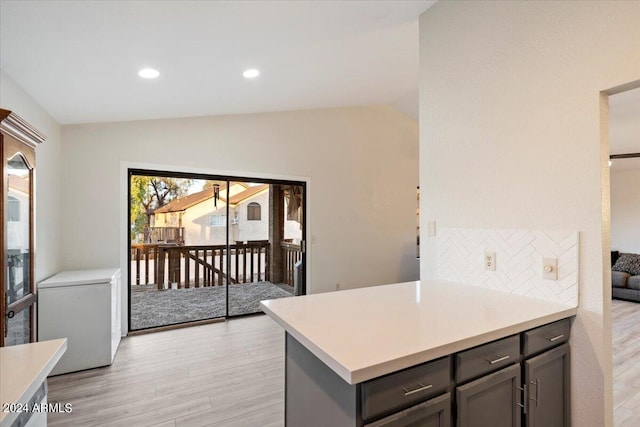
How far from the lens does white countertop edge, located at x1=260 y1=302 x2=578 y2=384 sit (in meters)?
0.94

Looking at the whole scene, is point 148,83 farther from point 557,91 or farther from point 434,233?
point 557,91

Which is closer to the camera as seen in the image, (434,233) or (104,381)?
(434,233)

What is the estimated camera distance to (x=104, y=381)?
2.63m

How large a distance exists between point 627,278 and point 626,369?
3597 millimetres

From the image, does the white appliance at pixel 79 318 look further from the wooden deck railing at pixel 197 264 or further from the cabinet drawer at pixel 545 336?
the cabinet drawer at pixel 545 336

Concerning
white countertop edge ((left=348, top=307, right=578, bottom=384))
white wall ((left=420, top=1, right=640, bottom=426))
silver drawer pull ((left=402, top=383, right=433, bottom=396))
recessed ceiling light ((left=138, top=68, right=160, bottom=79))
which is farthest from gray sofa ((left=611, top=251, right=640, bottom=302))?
recessed ceiling light ((left=138, top=68, right=160, bottom=79))

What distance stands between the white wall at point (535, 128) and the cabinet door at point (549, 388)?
0.07 meters

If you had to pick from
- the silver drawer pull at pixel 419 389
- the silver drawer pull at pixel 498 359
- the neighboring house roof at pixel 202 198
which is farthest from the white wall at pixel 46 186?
the silver drawer pull at pixel 498 359

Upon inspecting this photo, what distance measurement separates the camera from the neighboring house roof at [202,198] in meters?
4.04

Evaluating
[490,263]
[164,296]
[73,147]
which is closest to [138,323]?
[164,296]


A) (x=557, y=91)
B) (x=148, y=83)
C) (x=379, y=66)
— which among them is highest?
(x=379, y=66)

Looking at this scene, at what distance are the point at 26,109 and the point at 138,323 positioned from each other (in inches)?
100

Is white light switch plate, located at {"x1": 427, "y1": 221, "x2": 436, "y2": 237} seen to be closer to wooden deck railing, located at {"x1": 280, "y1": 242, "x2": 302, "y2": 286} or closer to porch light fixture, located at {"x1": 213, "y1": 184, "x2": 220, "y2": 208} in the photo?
wooden deck railing, located at {"x1": 280, "y1": 242, "x2": 302, "y2": 286}

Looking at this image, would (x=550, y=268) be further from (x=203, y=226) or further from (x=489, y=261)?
(x=203, y=226)
